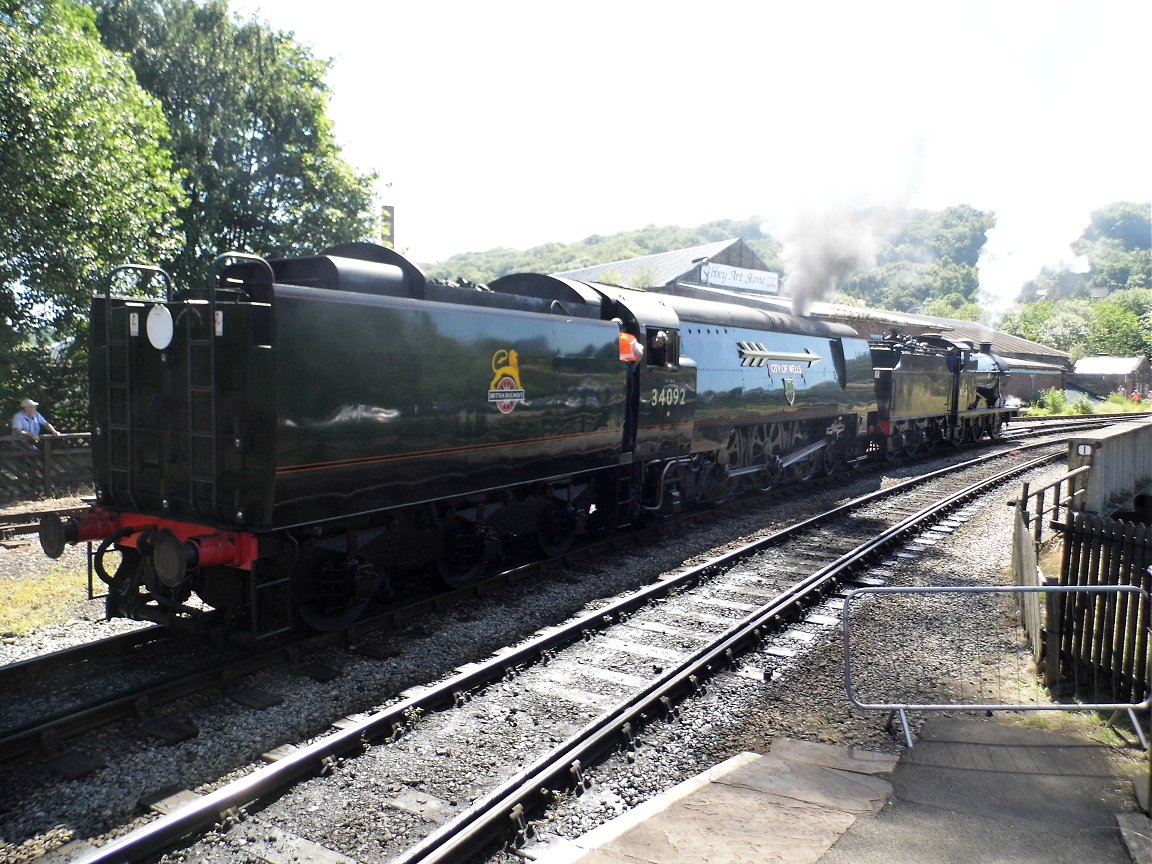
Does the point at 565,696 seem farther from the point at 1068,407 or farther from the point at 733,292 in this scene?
the point at 733,292

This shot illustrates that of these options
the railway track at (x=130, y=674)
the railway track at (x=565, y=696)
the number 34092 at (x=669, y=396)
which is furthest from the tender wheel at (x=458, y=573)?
the number 34092 at (x=669, y=396)

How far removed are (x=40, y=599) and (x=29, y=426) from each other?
769 cm

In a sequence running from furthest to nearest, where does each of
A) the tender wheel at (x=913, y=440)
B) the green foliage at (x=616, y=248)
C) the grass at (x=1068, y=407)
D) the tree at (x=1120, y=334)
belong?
the green foliage at (x=616, y=248) < the tree at (x=1120, y=334) < the grass at (x=1068, y=407) < the tender wheel at (x=913, y=440)

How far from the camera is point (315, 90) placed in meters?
24.6

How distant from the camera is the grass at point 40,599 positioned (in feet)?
25.1

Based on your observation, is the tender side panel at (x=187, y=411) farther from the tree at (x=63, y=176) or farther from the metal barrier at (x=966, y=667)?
the tree at (x=63, y=176)

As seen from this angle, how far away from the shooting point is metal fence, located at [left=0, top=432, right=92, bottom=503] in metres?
14.2

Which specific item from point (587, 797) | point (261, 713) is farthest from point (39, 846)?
point (587, 797)

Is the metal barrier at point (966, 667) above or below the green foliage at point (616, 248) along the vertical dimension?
below

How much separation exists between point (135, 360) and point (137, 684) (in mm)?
2617

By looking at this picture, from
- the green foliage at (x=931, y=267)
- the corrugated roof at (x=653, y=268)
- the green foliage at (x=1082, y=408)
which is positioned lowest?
the green foliage at (x=1082, y=408)

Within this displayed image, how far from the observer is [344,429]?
6.85 metres

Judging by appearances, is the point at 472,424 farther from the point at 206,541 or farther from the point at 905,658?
the point at 905,658

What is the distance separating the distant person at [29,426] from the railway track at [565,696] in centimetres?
1134
